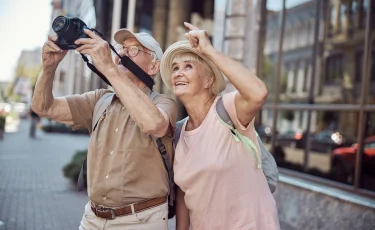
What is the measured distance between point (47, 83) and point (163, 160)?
0.75 metres

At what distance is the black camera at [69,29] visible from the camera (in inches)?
79.4

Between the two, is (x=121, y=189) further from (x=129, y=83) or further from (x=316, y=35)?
(x=316, y=35)

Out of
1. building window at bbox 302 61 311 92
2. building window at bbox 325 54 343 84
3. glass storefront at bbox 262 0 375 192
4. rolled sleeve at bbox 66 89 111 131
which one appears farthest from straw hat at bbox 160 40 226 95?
building window at bbox 302 61 311 92

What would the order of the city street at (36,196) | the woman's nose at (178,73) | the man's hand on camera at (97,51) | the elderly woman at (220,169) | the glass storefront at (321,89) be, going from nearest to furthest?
1. the man's hand on camera at (97,51)
2. the elderly woman at (220,169)
3. the woman's nose at (178,73)
4. the glass storefront at (321,89)
5. the city street at (36,196)

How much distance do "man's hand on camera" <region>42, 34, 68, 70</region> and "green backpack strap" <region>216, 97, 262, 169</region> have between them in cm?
84

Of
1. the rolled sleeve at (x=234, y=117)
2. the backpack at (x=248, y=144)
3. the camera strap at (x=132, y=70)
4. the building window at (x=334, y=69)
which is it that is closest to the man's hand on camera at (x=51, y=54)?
the camera strap at (x=132, y=70)

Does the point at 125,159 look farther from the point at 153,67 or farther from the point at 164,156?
the point at 153,67

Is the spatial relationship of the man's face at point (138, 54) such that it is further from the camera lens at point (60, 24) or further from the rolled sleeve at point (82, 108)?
the camera lens at point (60, 24)

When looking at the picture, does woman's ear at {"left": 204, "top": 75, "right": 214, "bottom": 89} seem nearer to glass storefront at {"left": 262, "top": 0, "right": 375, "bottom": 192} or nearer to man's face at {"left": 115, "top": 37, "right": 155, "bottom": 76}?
man's face at {"left": 115, "top": 37, "right": 155, "bottom": 76}

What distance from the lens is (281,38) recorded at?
23.4ft

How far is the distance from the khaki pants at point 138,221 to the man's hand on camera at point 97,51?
0.76 metres

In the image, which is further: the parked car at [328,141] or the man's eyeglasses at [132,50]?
the parked car at [328,141]

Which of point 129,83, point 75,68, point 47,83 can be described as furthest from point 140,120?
point 75,68

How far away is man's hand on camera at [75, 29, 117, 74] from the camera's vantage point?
6.53 feet
